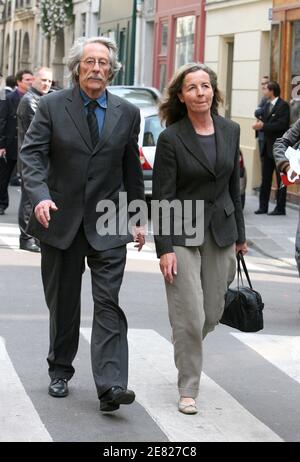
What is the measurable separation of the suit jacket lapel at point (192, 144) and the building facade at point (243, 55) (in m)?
16.8

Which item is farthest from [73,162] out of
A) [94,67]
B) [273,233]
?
[273,233]

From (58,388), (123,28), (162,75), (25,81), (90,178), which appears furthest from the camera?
(123,28)

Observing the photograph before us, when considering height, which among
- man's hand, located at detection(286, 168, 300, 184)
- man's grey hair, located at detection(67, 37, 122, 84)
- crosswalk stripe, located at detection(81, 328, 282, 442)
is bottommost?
crosswalk stripe, located at detection(81, 328, 282, 442)

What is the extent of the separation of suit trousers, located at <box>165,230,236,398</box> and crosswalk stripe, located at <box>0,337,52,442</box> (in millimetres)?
848

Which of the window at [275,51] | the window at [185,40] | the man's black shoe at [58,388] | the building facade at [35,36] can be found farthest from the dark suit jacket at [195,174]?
the building facade at [35,36]

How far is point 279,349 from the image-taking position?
9.05 m

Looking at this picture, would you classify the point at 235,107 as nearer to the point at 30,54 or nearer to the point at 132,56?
the point at 132,56

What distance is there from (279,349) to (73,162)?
8.94ft

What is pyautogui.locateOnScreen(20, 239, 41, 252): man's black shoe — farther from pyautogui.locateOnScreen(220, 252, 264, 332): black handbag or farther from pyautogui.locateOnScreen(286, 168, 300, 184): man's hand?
pyautogui.locateOnScreen(220, 252, 264, 332): black handbag

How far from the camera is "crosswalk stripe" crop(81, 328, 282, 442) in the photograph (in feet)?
21.3

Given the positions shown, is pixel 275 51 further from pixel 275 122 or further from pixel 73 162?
pixel 73 162

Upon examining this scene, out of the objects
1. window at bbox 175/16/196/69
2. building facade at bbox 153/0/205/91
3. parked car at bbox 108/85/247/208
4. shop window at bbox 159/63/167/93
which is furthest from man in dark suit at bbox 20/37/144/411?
shop window at bbox 159/63/167/93

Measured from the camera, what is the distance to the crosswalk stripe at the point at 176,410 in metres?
6.50

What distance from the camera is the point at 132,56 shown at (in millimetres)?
36531
